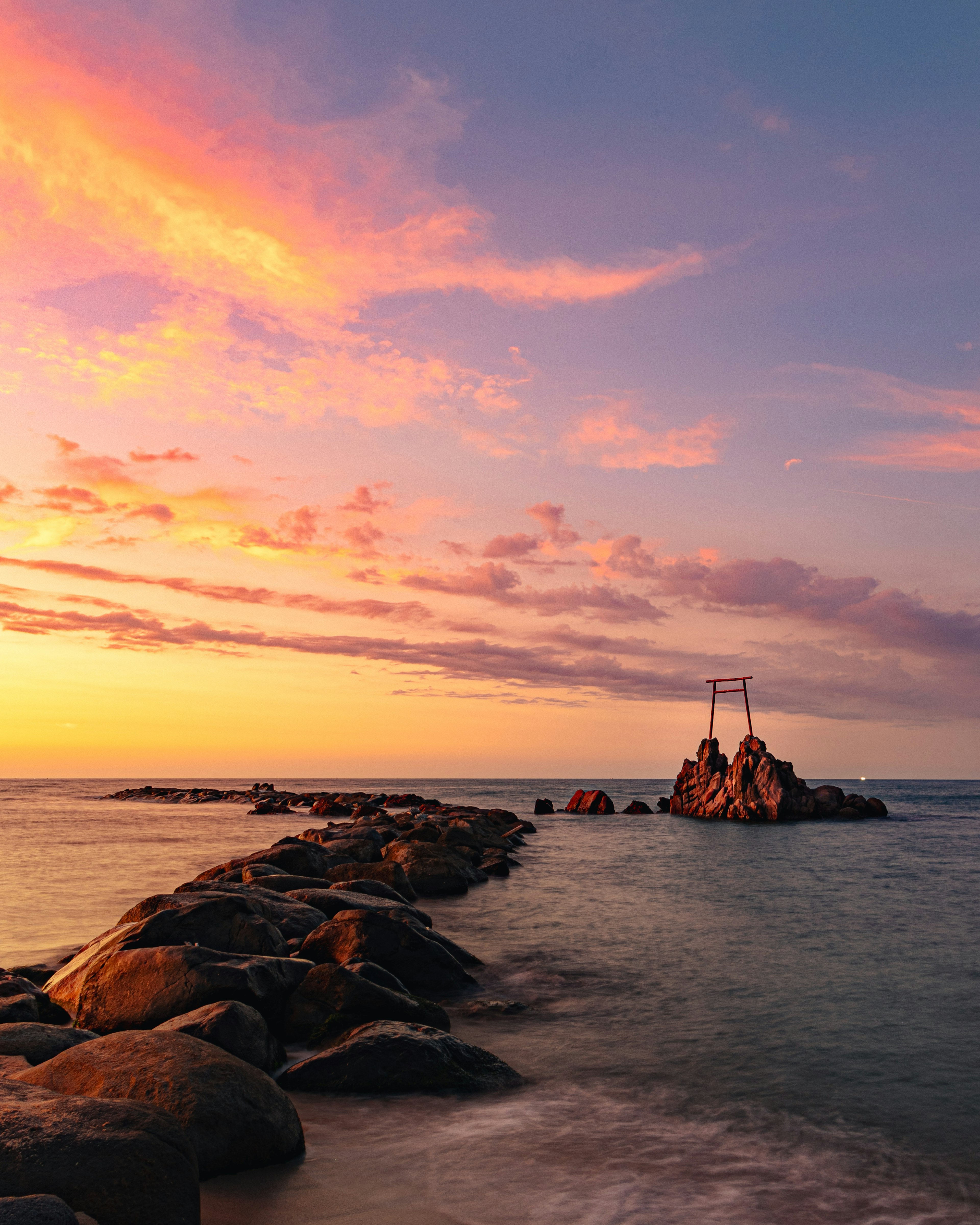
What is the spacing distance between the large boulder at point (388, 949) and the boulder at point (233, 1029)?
363 cm

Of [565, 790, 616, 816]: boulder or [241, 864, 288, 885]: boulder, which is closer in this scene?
[241, 864, 288, 885]: boulder

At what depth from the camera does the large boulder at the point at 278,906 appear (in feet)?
43.7

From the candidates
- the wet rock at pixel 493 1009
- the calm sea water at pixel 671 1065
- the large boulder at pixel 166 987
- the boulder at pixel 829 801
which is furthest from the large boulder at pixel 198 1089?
the boulder at pixel 829 801

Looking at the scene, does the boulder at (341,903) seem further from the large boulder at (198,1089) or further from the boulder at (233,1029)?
the large boulder at (198,1089)

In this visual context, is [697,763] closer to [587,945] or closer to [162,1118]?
[587,945]

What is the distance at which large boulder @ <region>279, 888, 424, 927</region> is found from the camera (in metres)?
15.0

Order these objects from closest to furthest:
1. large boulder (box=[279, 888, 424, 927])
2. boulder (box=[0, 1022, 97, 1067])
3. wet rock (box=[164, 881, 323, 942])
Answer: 1. boulder (box=[0, 1022, 97, 1067])
2. wet rock (box=[164, 881, 323, 942])
3. large boulder (box=[279, 888, 424, 927])

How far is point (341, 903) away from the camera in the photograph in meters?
15.2

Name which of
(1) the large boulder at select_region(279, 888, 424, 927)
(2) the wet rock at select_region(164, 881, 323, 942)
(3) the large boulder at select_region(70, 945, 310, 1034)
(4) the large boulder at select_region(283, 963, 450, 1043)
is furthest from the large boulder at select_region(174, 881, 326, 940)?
(3) the large boulder at select_region(70, 945, 310, 1034)

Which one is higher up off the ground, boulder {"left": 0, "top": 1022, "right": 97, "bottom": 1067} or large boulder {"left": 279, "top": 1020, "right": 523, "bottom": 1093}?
boulder {"left": 0, "top": 1022, "right": 97, "bottom": 1067}

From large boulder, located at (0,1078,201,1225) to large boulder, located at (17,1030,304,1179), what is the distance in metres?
0.76

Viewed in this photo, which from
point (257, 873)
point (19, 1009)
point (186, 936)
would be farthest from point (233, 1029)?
point (257, 873)

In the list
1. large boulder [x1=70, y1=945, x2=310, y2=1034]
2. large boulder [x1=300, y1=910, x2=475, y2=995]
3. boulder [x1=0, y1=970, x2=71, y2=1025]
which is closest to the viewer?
boulder [x1=0, y1=970, x2=71, y2=1025]

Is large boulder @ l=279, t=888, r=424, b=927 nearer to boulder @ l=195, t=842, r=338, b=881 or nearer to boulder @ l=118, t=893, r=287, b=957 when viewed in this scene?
boulder @ l=118, t=893, r=287, b=957
